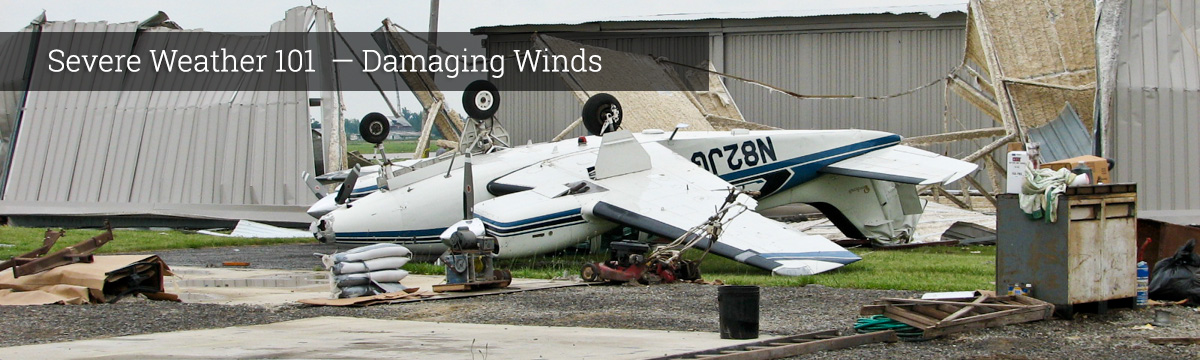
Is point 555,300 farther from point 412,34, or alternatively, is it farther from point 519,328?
point 412,34

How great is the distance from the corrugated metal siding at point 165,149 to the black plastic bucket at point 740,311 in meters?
18.9

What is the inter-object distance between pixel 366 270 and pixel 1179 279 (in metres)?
7.49

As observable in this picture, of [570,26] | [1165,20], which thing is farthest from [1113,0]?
[570,26]

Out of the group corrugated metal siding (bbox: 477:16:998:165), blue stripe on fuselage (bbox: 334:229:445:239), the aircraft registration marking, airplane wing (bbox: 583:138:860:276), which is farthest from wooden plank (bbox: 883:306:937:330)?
corrugated metal siding (bbox: 477:16:998:165)

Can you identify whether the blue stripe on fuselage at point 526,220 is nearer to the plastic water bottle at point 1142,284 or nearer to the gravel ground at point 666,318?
the gravel ground at point 666,318

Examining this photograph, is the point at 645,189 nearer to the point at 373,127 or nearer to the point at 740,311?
the point at 373,127

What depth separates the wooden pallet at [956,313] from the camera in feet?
29.5

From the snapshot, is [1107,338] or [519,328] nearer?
[1107,338]

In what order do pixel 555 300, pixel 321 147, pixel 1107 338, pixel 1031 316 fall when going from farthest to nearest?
pixel 321 147 → pixel 555 300 → pixel 1031 316 → pixel 1107 338

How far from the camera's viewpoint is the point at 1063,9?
78.6 ft

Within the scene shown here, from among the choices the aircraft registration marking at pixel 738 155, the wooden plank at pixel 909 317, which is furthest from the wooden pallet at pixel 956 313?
the aircraft registration marking at pixel 738 155

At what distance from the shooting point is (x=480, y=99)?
18.1 meters

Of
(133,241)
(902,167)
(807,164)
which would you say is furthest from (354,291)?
(133,241)

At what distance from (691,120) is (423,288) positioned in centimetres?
1588
